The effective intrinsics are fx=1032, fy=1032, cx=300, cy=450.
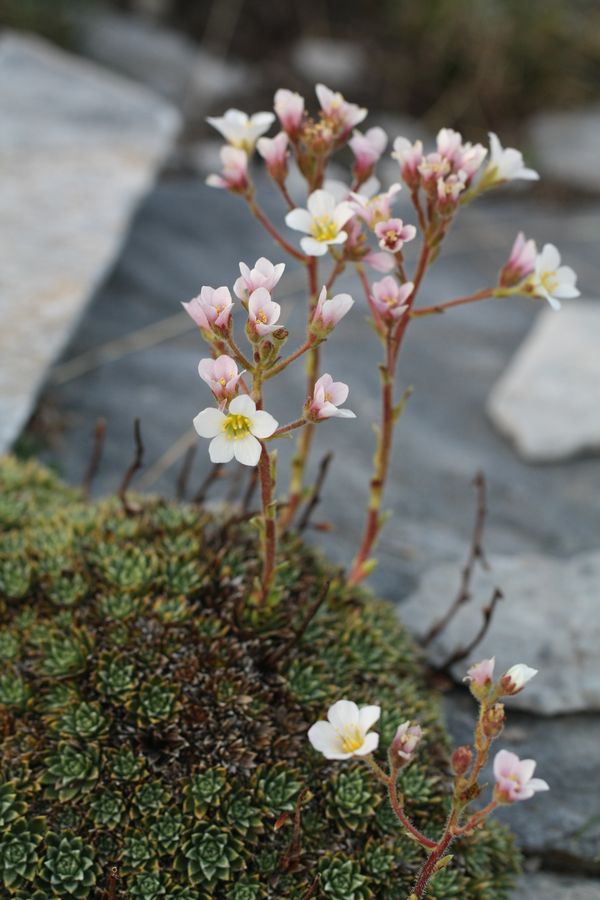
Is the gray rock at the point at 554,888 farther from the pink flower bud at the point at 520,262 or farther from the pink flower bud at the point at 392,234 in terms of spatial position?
the pink flower bud at the point at 392,234

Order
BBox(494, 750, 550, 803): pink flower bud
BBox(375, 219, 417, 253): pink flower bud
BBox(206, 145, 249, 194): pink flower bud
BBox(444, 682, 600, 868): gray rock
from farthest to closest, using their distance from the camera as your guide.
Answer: BBox(444, 682, 600, 868): gray rock, BBox(206, 145, 249, 194): pink flower bud, BBox(375, 219, 417, 253): pink flower bud, BBox(494, 750, 550, 803): pink flower bud

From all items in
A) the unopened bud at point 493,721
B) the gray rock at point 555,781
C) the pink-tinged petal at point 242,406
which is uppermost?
the pink-tinged petal at point 242,406

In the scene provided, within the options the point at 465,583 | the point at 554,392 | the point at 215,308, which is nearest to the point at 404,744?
the point at 215,308

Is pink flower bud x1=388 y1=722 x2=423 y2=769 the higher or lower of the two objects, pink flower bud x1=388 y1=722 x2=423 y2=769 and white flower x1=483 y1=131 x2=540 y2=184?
the lower

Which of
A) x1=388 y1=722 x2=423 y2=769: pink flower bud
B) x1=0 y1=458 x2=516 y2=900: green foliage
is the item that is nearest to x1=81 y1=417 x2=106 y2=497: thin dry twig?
x1=0 y1=458 x2=516 y2=900: green foliage

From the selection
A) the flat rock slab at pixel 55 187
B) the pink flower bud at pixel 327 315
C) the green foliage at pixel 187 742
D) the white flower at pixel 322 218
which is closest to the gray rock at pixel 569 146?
the flat rock slab at pixel 55 187

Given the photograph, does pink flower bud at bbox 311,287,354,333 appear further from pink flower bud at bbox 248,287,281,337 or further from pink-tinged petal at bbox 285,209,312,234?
pink-tinged petal at bbox 285,209,312,234

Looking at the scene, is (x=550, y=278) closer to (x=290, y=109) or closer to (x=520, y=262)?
(x=520, y=262)
